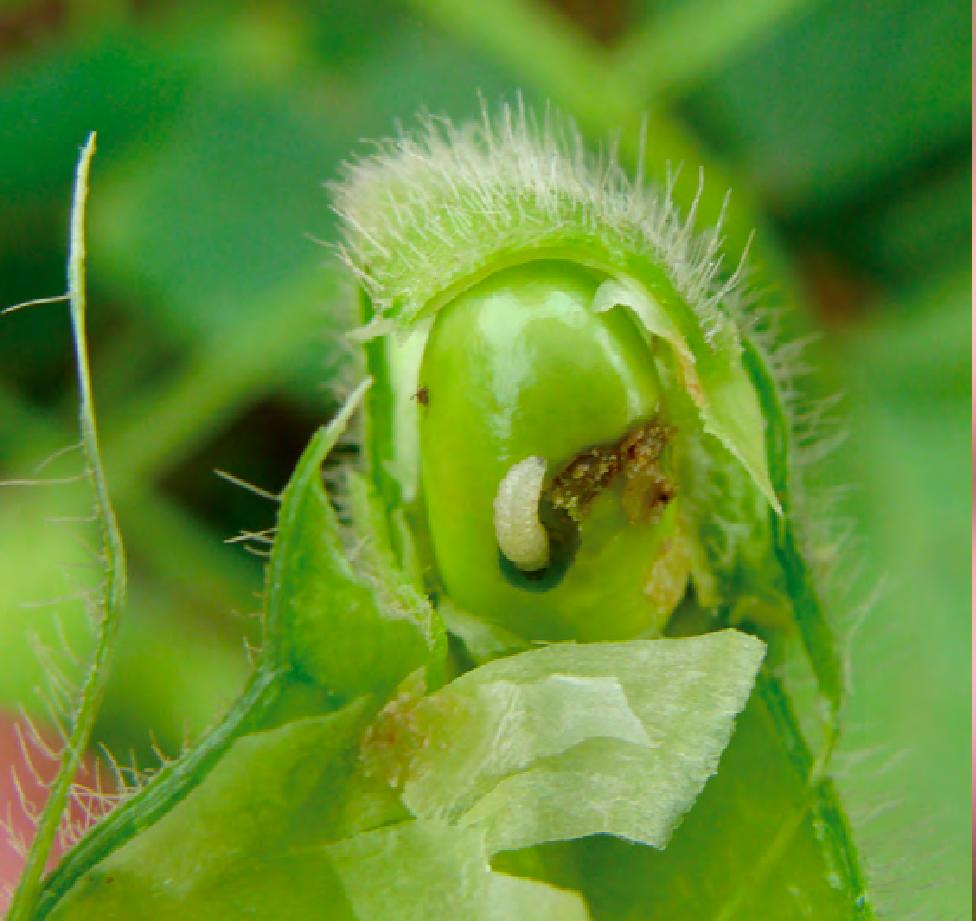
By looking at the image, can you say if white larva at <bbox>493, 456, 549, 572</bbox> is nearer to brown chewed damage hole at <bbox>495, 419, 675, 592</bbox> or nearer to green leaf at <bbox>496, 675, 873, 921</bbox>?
→ brown chewed damage hole at <bbox>495, 419, 675, 592</bbox>

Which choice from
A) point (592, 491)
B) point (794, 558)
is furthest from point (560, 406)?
point (794, 558)

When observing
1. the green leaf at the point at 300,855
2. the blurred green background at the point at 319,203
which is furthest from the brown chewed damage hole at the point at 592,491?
the blurred green background at the point at 319,203

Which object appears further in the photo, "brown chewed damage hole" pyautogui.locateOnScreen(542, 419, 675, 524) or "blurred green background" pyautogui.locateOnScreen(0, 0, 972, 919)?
"blurred green background" pyautogui.locateOnScreen(0, 0, 972, 919)


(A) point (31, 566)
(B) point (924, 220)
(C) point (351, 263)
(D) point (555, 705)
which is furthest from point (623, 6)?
(D) point (555, 705)

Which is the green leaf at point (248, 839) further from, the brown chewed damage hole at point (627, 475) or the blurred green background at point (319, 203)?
the blurred green background at point (319, 203)

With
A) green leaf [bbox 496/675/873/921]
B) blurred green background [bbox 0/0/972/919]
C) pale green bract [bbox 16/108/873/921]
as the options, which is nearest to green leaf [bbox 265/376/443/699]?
pale green bract [bbox 16/108/873/921]

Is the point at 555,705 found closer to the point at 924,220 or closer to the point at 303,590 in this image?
the point at 303,590

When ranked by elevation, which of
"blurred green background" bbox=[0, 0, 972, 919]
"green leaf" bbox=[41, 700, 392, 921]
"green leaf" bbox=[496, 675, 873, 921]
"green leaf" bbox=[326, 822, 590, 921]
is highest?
"blurred green background" bbox=[0, 0, 972, 919]

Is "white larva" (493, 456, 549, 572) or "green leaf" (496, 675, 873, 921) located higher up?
"white larva" (493, 456, 549, 572)
